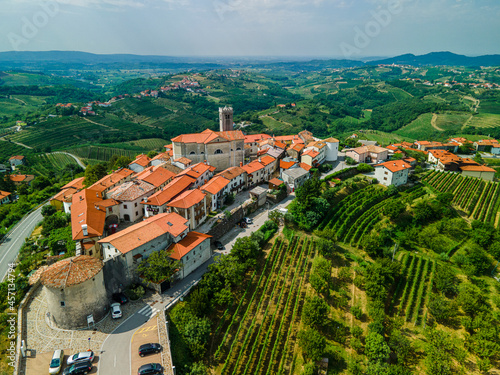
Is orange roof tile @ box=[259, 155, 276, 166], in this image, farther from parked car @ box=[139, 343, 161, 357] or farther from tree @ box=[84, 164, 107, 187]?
parked car @ box=[139, 343, 161, 357]

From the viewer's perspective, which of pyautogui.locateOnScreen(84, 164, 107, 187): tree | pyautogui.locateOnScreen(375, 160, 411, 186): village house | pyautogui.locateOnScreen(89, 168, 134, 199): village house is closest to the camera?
pyautogui.locateOnScreen(89, 168, 134, 199): village house

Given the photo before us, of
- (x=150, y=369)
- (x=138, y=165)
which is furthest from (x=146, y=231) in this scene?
(x=138, y=165)

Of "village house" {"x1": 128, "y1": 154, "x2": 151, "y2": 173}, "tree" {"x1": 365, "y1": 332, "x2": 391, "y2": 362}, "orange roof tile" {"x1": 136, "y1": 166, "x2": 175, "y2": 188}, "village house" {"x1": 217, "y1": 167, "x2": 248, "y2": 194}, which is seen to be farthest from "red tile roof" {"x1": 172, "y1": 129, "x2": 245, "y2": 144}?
"tree" {"x1": 365, "y1": 332, "x2": 391, "y2": 362}

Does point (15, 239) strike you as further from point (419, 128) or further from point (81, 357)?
point (419, 128)

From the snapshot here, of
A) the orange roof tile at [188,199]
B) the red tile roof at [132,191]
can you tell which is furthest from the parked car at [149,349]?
the red tile roof at [132,191]

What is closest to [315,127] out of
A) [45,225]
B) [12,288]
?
[45,225]

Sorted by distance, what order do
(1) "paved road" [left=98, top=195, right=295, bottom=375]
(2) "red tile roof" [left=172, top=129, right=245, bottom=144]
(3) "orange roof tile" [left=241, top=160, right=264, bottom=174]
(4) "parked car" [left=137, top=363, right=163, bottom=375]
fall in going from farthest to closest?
(2) "red tile roof" [left=172, top=129, right=245, bottom=144] < (3) "orange roof tile" [left=241, top=160, right=264, bottom=174] < (1) "paved road" [left=98, top=195, right=295, bottom=375] < (4) "parked car" [left=137, top=363, right=163, bottom=375]

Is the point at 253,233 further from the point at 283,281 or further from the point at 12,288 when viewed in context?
the point at 12,288

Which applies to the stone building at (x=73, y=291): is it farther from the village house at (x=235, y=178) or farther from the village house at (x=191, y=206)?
the village house at (x=235, y=178)

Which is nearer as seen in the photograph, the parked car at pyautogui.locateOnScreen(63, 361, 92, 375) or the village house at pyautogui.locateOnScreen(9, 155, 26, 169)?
the parked car at pyautogui.locateOnScreen(63, 361, 92, 375)
